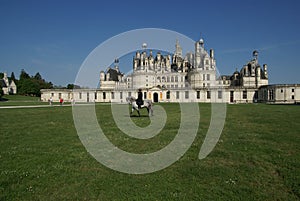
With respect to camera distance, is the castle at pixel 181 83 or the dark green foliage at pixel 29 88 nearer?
the castle at pixel 181 83

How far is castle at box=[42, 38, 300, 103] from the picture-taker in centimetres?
6919

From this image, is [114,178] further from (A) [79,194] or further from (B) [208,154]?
(B) [208,154]

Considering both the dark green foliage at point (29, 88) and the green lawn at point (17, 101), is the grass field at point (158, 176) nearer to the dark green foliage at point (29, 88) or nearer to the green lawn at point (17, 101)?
the green lawn at point (17, 101)

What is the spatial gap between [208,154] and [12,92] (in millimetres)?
131695

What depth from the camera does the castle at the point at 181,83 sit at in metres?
69.2

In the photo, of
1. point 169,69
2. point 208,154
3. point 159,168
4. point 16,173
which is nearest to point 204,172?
point 159,168

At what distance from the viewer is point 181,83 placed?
2987 inches

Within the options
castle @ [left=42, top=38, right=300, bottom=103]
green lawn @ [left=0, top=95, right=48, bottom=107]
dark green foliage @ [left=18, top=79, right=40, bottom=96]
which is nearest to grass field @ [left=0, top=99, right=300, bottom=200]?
green lawn @ [left=0, top=95, right=48, bottom=107]

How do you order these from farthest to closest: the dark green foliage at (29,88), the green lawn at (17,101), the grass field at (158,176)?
the dark green foliage at (29,88) < the green lawn at (17,101) < the grass field at (158,176)

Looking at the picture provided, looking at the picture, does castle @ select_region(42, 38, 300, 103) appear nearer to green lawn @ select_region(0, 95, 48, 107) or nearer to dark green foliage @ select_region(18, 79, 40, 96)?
green lawn @ select_region(0, 95, 48, 107)

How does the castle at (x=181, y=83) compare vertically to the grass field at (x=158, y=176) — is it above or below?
above

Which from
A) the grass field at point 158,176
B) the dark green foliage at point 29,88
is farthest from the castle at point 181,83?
the grass field at point 158,176

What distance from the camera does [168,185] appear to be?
4.89m

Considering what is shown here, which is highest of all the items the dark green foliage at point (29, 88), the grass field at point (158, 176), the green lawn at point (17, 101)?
the dark green foliage at point (29, 88)
